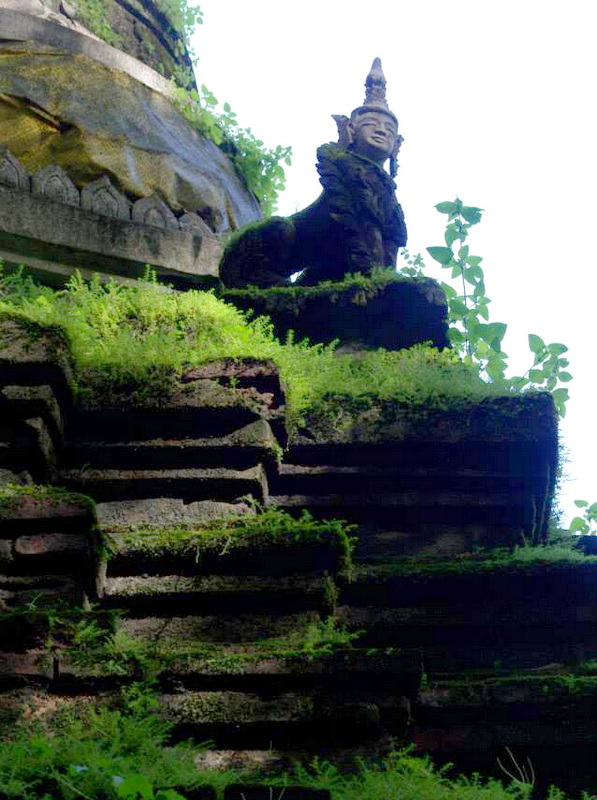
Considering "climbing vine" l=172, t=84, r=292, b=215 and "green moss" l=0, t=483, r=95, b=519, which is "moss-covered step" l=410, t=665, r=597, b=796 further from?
"climbing vine" l=172, t=84, r=292, b=215

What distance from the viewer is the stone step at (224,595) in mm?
4273

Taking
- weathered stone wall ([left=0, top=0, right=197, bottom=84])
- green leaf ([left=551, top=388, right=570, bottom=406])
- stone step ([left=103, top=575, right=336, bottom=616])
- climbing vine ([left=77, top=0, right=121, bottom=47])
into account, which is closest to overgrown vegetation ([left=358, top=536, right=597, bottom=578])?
stone step ([left=103, top=575, right=336, bottom=616])

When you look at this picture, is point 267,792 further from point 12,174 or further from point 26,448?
point 12,174

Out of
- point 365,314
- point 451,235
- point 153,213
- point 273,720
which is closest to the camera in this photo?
point 273,720

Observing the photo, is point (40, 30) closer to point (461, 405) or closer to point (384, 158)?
point (384, 158)

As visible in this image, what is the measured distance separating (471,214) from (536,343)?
0.98 meters

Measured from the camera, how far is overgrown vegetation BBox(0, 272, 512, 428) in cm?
526

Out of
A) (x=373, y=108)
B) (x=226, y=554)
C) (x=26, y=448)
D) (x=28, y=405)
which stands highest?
(x=373, y=108)

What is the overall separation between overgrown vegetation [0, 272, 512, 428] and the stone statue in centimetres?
85

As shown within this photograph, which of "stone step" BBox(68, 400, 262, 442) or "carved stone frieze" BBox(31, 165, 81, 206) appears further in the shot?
"carved stone frieze" BBox(31, 165, 81, 206)

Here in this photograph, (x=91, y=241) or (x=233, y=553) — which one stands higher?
(x=91, y=241)

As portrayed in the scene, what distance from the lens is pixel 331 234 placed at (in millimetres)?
7316

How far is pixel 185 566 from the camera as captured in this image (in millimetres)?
4355

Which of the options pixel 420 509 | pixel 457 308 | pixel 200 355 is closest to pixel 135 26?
pixel 457 308
